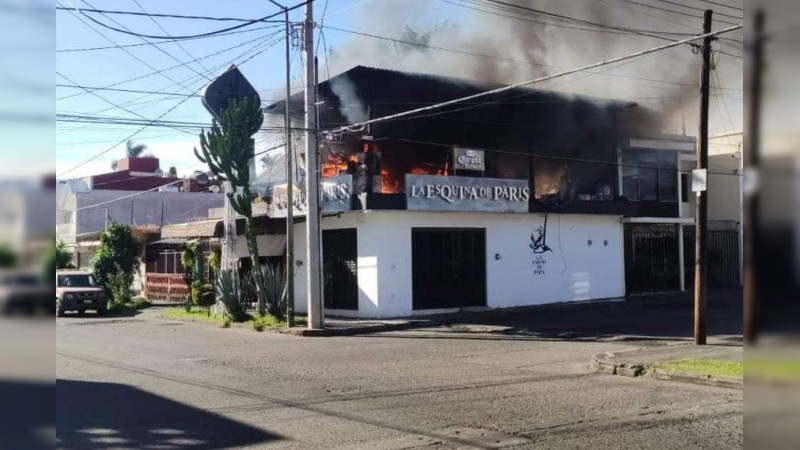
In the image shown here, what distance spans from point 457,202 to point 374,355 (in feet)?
28.3

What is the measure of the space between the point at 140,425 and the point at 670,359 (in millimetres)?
8015

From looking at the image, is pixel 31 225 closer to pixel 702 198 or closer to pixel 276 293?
pixel 702 198

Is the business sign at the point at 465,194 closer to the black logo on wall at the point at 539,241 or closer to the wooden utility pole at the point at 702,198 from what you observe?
the black logo on wall at the point at 539,241

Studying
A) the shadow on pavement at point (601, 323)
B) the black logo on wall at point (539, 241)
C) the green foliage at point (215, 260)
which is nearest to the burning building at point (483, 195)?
the black logo on wall at point (539, 241)

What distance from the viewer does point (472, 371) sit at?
1095 cm

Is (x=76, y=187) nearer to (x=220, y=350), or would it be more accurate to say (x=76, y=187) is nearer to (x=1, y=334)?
(x=220, y=350)

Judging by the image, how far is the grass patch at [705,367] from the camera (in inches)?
377

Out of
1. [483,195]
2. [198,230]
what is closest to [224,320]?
[198,230]

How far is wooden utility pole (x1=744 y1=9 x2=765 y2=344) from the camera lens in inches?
54.1

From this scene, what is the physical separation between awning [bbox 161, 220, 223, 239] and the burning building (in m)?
2.78

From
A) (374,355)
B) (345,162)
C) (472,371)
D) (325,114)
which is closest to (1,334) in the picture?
(472,371)

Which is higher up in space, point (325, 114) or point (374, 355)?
point (325, 114)

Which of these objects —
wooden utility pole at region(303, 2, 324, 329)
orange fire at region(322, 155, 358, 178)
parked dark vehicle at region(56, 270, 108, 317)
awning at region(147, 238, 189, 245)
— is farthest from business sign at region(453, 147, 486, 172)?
parked dark vehicle at region(56, 270, 108, 317)

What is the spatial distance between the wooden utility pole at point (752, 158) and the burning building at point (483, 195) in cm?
1657
